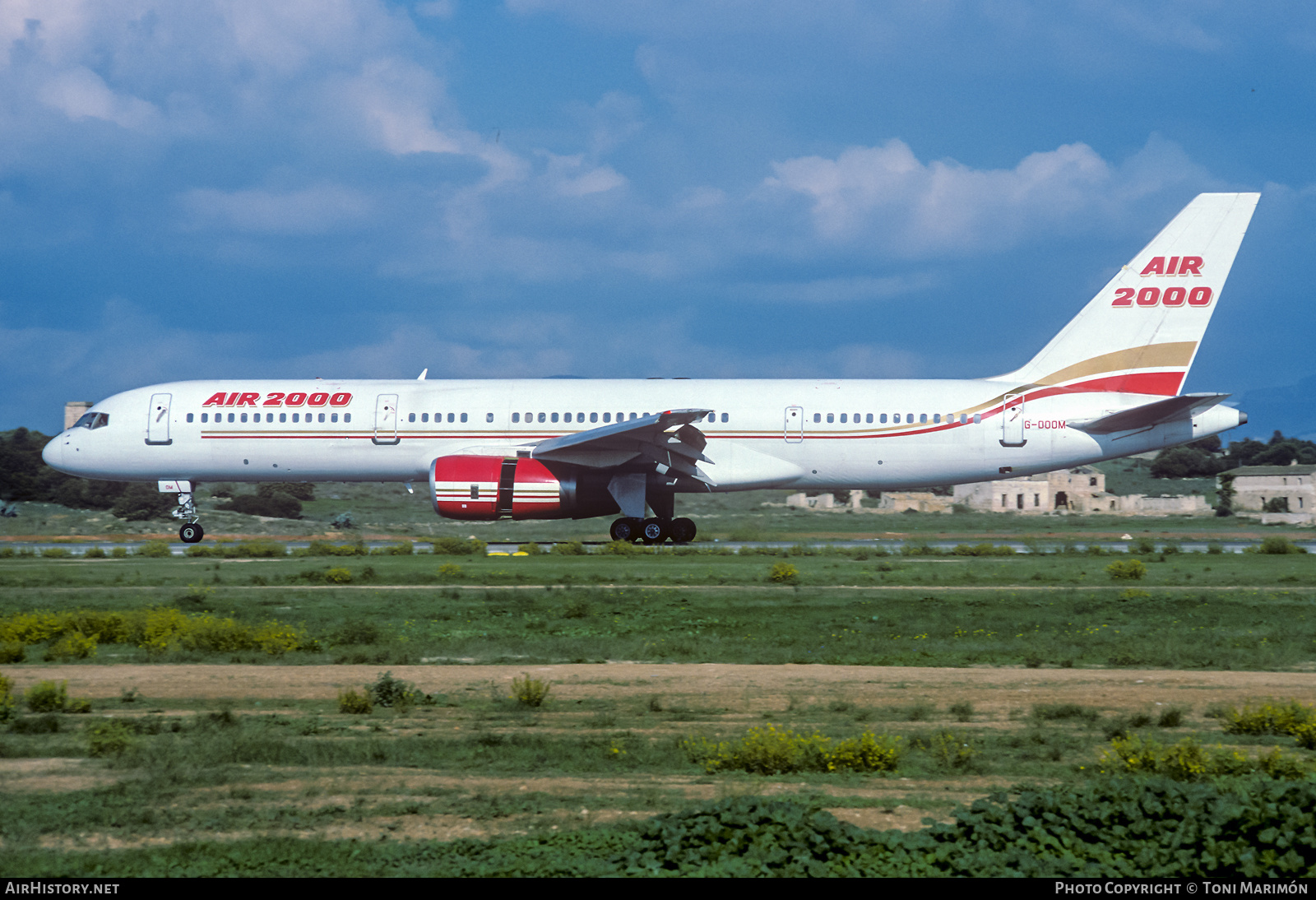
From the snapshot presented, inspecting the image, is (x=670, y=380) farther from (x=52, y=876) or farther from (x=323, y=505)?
(x=323, y=505)

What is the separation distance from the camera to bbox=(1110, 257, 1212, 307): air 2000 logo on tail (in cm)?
3128

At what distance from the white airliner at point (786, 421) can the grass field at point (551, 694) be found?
5.59 m

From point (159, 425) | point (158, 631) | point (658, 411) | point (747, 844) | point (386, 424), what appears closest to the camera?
point (747, 844)

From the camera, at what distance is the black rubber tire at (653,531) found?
3175 cm

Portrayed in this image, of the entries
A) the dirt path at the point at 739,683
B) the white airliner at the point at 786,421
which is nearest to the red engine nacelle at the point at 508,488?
the white airliner at the point at 786,421

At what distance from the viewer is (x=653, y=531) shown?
3173 centimetres

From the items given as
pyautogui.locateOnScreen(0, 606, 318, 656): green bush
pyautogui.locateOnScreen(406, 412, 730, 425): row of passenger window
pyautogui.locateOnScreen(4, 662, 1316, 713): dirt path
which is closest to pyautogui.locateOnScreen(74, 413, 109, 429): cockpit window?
pyautogui.locateOnScreen(406, 412, 730, 425): row of passenger window

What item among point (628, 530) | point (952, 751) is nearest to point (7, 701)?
point (952, 751)

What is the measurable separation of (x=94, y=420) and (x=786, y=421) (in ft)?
65.5

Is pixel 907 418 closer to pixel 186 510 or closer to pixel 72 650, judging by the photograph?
pixel 186 510

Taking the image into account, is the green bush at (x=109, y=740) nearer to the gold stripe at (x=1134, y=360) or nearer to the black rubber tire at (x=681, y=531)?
the black rubber tire at (x=681, y=531)

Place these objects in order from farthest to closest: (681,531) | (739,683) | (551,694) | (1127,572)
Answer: (681,531) < (1127,572) < (739,683) < (551,694)

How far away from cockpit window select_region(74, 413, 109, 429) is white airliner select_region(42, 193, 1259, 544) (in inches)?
67.9

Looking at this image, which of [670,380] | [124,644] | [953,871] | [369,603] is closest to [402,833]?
[953,871]
